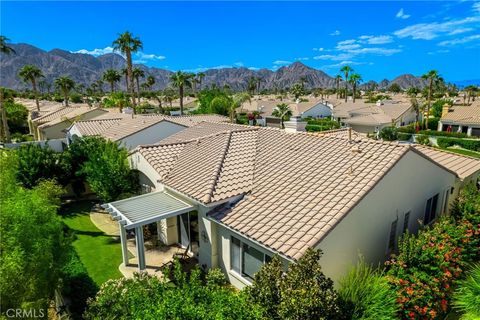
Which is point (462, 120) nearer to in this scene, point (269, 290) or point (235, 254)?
point (235, 254)

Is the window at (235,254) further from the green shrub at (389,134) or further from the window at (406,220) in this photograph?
the green shrub at (389,134)

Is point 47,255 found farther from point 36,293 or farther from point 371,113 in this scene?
point 371,113

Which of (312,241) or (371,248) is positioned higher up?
(312,241)

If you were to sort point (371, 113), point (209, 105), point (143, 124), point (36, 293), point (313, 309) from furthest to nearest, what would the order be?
point (371, 113), point (209, 105), point (143, 124), point (36, 293), point (313, 309)

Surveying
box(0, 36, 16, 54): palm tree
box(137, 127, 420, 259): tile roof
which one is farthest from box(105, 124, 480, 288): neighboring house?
box(0, 36, 16, 54): palm tree

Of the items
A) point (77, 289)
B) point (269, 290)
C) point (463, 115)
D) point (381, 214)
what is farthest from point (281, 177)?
point (463, 115)

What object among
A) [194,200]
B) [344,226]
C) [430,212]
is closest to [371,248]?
[344,226]

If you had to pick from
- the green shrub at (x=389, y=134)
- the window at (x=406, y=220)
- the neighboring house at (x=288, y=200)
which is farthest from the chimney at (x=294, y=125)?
the green shrub at (x=389, y=134)
